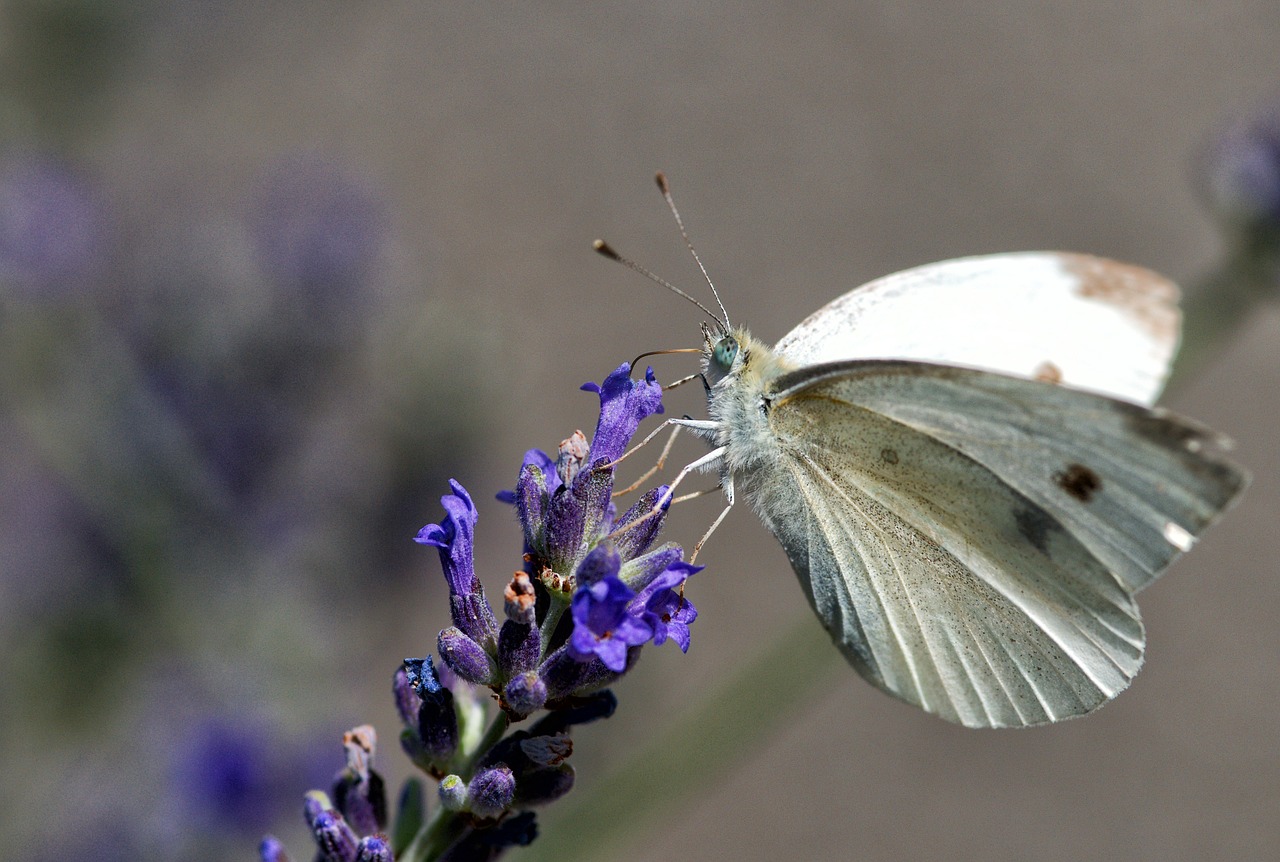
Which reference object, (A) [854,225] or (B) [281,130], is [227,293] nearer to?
(B) [281,130]

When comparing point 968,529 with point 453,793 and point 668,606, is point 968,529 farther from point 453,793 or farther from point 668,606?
point 453,793

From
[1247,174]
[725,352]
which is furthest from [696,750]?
[1247,174]

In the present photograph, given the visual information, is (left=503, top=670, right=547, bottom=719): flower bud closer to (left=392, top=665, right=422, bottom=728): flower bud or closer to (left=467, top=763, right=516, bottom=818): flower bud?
(left=467, top=763, right=516, bottom=818): flower bud

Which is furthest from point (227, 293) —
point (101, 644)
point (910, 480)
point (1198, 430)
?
point (1198, 430)

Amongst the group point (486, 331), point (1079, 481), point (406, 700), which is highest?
point (486, 331)

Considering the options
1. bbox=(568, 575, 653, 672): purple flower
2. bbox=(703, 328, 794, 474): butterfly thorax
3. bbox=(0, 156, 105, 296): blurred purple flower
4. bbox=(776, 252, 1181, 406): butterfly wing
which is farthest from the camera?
bbox=(0, 156, 105, 296): blurred purple flower

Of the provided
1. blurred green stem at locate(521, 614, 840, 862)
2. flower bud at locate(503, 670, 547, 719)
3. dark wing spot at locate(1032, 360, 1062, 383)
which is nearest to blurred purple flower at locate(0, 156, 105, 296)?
blurred green stem at locate(521, 614, 840, 862)
